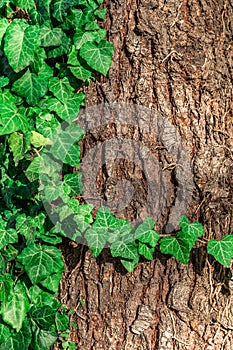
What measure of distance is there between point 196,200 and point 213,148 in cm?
19

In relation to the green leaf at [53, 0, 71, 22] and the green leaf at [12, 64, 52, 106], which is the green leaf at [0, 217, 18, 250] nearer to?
the green leaf at [12, 64, 52, 106]

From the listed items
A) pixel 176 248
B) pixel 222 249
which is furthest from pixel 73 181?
pixel 222 249

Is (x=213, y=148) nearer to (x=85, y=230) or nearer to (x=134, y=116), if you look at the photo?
(x=134, y=116)

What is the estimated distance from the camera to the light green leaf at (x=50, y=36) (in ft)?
6.12

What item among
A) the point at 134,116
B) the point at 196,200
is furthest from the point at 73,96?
the point at 196,200

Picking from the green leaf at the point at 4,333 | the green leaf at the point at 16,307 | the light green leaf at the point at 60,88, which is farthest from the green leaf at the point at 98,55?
the green leaf at the point at 4,333

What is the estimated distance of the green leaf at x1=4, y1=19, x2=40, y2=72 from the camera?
6.02 feet

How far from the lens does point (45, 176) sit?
1908mm

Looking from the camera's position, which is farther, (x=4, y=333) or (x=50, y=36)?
(x=4, y=333)

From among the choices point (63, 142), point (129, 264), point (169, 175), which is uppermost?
point (63, 142)

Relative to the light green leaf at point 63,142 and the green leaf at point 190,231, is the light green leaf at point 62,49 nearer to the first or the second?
the light green leaf at point 63,142

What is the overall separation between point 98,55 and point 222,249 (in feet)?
2.61

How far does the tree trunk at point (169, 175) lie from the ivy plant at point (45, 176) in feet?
0.21

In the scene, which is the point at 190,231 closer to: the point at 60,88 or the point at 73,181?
the point at 73,181
